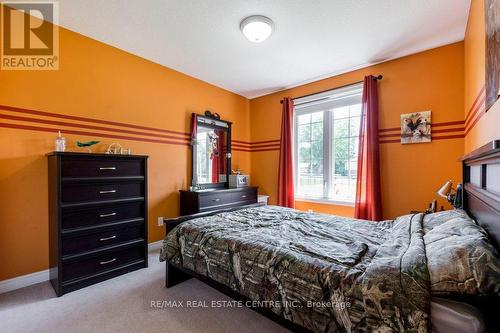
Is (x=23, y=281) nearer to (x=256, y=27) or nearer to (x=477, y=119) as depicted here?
(x=256, y=27)

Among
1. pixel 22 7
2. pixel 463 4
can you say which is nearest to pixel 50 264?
pixel 22 7

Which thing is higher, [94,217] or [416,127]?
[416,127]

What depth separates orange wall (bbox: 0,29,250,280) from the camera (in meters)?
2.21

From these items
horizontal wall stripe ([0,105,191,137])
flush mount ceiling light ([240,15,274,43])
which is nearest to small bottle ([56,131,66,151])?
horizontal wall stripe ([0,105,191,137])

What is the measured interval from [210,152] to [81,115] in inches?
76.1

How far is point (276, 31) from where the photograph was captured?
101 inches

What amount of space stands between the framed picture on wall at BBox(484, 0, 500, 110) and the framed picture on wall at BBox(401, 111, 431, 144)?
1.32 metres

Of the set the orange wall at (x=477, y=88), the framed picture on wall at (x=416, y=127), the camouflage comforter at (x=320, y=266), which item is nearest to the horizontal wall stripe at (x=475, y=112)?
the orange wall at (x=477, y=88)

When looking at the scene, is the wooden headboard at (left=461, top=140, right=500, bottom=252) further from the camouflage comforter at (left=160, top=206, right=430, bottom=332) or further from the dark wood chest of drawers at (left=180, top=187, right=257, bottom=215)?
the dark wood chest of drawers at (left=180, top=187, right=257, bottom=215)

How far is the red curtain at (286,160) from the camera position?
13.5 ft

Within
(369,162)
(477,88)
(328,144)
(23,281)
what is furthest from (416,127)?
(23,281)

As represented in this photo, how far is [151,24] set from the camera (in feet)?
Result: 8.02

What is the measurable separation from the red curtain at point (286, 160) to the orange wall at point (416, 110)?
965 millimetres

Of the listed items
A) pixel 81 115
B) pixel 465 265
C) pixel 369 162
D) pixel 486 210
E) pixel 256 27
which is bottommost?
pixel 465 265
